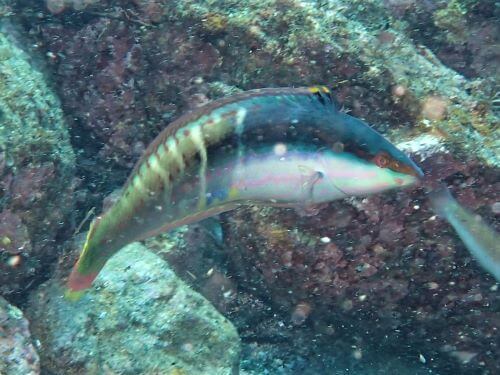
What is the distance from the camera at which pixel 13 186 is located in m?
3.87

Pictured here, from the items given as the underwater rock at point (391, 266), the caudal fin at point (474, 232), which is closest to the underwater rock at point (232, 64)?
the caudal fin at point (474, 232)

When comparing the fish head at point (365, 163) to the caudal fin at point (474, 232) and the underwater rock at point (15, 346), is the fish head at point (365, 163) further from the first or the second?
the underwater rock at point (15, 346)

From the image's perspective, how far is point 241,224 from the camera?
4.30m

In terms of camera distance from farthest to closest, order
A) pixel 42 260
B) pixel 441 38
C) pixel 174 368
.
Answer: pixel 441 38, pixel 42 260, pixel 174 368

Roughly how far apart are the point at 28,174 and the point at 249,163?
248 cm

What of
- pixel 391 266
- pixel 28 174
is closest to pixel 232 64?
pixel 28 174

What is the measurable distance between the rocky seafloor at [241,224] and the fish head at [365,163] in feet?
4.43

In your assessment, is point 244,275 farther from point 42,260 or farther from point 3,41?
point 3,41

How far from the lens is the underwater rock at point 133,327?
3.60 meters

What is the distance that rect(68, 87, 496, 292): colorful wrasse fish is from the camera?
87.3 inches

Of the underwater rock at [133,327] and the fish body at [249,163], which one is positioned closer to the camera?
the fish body at [249,163]

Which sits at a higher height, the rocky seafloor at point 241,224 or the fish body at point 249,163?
the fish body at point 249,163

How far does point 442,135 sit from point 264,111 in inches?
80.9

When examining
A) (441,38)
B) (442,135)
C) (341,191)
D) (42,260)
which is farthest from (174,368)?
(441,38)
